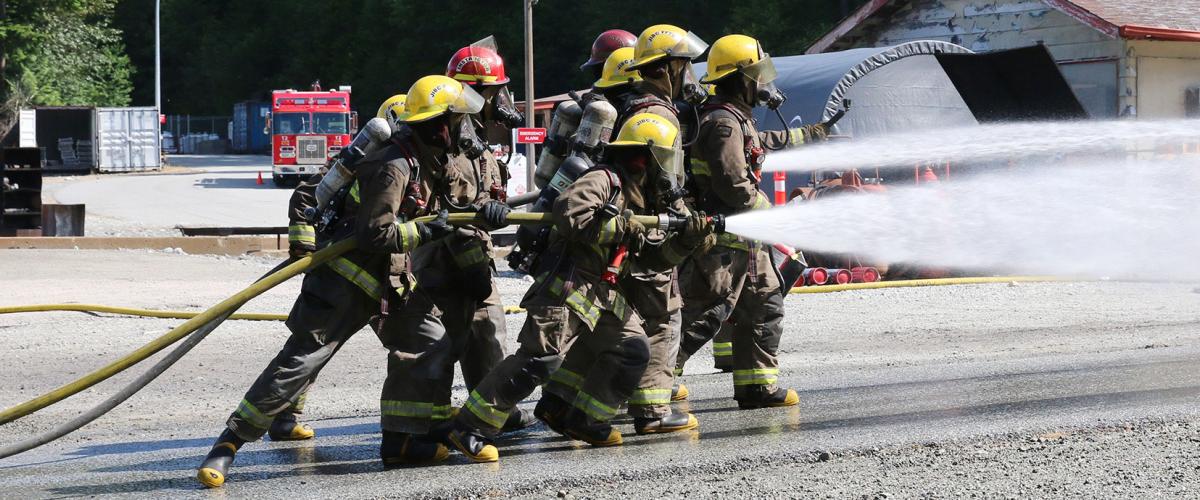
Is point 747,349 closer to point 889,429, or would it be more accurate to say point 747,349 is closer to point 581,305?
point 889,429

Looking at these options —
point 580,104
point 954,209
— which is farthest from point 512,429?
point 954,209

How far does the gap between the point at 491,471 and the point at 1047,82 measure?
13250 mm

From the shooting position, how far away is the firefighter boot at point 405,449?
19.3ft

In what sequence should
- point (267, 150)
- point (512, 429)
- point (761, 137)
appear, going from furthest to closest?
point (267, 150) < point (761, 137) < point (512, 429)

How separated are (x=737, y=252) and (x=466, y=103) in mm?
1788

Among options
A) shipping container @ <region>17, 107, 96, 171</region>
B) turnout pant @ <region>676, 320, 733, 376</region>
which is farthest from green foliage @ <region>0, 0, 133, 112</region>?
turnout pant @ <region>676, 320, 733, 376</region>

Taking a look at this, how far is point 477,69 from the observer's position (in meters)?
6.81

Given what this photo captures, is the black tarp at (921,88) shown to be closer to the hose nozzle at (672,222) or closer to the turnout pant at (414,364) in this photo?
the hose nozzle at (672,222)

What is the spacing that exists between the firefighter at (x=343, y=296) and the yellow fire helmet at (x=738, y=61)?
6.66 ft

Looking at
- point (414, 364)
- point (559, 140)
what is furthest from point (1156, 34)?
point (414, 364)

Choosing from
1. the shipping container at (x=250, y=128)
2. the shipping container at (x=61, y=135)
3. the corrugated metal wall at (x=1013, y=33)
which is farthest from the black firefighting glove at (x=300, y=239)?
the shipping container at (x=250, y=128)

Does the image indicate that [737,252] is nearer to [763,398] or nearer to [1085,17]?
[763,398]

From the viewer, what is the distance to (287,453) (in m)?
6.29

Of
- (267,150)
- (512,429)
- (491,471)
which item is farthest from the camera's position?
(267,150)
